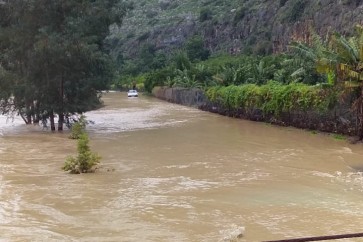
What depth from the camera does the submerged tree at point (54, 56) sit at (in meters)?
24.2

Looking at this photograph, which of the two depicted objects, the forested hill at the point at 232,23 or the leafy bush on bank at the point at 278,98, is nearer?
the leafy bush on bank at the point at 278,98

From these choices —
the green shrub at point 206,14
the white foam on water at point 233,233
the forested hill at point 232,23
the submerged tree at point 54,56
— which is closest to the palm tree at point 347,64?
the submerged tree at point 54,56

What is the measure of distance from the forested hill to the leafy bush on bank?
Result: 8311 mm

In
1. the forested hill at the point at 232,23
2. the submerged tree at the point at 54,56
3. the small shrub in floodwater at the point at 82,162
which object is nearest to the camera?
the small shrub in floodwater at the point at 82,162

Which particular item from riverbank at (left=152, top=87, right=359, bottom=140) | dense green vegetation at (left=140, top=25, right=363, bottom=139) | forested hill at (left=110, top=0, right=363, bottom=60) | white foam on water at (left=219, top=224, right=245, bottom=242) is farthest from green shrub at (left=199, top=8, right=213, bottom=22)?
white foam on water at (left=219, top=224, right=245, bottom=242)

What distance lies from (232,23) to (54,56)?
5856 centimetres

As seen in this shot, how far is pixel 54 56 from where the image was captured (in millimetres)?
24234

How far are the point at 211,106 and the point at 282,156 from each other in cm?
2152

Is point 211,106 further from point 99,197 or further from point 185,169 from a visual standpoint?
point 99,197

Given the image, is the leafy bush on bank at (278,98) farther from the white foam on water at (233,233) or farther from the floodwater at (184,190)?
the white foam on water at (233,233)

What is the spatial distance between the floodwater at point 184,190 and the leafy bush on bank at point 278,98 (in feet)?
5.86

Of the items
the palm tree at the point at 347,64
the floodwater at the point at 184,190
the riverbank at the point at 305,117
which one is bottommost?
the floodwater at the point at 184,190

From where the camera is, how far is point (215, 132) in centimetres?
2719

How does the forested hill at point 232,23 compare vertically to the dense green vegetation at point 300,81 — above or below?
above
